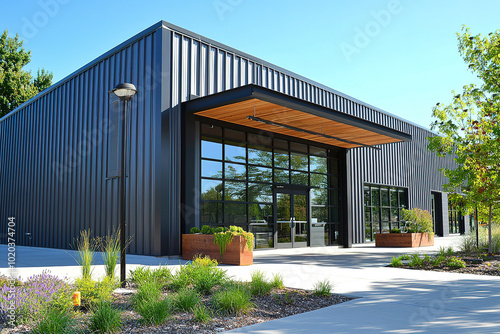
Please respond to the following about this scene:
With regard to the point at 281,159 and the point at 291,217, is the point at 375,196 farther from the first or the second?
the point at 281,159

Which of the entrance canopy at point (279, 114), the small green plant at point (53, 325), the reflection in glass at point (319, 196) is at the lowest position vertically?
the small green plant at point (53, 325)

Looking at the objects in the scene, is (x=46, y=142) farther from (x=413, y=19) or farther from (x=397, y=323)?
(x=397, y=323)

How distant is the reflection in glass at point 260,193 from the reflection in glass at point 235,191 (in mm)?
323

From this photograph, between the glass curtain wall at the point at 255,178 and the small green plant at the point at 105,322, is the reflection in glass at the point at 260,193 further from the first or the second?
the small green plant at the point at 105,322

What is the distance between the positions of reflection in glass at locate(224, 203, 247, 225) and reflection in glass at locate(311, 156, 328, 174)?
4.90 metres

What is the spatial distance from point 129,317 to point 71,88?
50.5 feet

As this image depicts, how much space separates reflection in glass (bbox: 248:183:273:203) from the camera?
51.2 feet

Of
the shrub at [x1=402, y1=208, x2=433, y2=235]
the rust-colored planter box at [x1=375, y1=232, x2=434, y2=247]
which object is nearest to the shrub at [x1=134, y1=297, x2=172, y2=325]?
the rust-colored planter box at [x1=375, y1=232, x2=434, y2=247]

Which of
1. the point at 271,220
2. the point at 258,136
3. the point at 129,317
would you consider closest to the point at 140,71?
the point at 258,136

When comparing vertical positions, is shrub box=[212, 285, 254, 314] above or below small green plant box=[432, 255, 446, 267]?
above

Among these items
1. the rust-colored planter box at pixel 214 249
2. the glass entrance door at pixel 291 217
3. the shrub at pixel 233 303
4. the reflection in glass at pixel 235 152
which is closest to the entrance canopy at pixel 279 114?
the reflection in glass at pixel 235 152

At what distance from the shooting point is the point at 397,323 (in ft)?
16.8

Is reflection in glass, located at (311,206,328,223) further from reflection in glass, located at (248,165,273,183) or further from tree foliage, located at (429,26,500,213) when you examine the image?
tree foliage, located at (429,26,500,213)

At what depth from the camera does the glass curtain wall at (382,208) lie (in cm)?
2275
